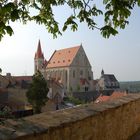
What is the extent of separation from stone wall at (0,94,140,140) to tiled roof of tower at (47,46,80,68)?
97.1m

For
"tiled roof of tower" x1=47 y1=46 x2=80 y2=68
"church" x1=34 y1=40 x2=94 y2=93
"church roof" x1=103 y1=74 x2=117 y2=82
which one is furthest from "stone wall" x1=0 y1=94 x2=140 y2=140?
"church roof" x1=103 y1=74 x2=117 y2=82

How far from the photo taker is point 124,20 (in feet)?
15.2

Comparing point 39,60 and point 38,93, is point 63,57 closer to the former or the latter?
point 39,60

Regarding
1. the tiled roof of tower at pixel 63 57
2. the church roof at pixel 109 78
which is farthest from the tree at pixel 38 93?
the church roof at pixel 109 78

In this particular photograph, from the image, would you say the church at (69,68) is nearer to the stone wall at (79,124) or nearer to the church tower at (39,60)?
the church tower at (39,60)

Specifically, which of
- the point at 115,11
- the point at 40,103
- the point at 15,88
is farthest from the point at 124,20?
the point at 15,88

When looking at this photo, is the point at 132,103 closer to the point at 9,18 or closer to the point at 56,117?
the point at 56,117

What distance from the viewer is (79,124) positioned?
17.0ft

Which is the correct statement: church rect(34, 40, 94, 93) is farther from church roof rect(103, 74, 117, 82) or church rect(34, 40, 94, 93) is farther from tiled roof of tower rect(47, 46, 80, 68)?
church roof rect(103, 74, 117, 82)

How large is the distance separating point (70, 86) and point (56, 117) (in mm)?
93809

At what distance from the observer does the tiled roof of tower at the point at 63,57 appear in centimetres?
10700

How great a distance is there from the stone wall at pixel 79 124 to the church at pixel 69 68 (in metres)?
87.3

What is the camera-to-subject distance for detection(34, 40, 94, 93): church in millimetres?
100688

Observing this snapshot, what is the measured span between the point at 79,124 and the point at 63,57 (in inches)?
4214
